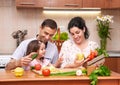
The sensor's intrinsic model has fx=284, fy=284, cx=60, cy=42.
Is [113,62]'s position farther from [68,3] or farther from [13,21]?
[13,21]

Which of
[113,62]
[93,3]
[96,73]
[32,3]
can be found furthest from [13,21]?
[96,73]

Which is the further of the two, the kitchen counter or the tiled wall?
the tiled wall

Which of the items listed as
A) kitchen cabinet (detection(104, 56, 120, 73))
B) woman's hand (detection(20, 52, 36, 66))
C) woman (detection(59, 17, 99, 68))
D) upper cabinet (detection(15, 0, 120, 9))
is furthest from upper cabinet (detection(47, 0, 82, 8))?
woman's hand (detection(20, 52, 36, 66))

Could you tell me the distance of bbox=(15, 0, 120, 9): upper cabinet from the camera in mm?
4086

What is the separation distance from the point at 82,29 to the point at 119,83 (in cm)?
85

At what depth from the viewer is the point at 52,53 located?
292 centimetres

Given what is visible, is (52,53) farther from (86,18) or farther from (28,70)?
(86,18)

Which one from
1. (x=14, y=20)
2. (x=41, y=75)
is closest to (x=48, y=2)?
(x=14, y=20)

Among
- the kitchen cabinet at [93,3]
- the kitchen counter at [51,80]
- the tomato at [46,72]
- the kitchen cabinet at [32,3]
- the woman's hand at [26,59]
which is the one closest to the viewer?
the kitchen counter at [51,80]

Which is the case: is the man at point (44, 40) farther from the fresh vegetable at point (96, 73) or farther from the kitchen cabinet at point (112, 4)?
the kitchen cabinet at point (112, 4)

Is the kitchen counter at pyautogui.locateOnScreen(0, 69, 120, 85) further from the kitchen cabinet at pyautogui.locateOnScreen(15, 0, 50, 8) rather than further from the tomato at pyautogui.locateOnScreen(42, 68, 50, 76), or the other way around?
the kitchen cabinet at pyautogui.locateOnScreen(15, 0, 50, 8)

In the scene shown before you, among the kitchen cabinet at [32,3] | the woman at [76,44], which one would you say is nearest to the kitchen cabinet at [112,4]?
the kitchen cabinet at [32,3]

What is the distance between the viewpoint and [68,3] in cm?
415

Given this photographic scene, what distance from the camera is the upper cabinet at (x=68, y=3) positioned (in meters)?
4.09
